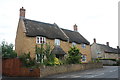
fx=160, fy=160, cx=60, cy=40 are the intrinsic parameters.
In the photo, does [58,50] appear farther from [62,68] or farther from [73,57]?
[62,68]

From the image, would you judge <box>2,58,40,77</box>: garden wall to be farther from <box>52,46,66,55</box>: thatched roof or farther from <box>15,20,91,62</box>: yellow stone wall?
<box>52,46,66,55</box>: thatched roof

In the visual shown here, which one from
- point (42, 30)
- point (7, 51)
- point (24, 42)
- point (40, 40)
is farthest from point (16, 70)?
point (42, 30)

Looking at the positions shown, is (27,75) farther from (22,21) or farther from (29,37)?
(22,21)

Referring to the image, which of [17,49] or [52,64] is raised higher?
[17,49]

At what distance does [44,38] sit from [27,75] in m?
11.0

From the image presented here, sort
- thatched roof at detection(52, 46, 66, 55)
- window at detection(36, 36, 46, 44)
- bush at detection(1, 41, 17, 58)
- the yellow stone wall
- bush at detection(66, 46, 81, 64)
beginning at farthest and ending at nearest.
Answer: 1. thatched roof at detection(52, 46, 66, 55)
2. window at detection(36, 36, 46, 44)
3. the yellow stone wall
4. bush at detection(66, 46, 81, 64)
5. bush at detection(1, 41, 17, 58)

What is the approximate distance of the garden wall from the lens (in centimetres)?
2088

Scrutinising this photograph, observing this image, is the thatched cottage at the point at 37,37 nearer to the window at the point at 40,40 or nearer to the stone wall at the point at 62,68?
the window at the point at 40,40

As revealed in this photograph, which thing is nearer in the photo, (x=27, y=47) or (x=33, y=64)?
(x=33, y=64)

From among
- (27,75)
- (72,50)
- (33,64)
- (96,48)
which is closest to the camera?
(27,75)

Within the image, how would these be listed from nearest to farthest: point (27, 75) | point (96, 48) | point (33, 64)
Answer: point (27, 75) < point (33, 64) < point (96, 48)

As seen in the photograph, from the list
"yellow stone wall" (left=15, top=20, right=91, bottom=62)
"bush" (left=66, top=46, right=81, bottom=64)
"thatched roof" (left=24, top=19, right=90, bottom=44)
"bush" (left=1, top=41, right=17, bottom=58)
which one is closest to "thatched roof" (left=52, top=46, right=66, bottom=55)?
"yellow stone wall" (left=15, top=20, right=91, bottom=62)

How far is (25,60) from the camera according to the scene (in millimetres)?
22844

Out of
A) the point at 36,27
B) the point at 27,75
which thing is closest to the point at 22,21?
the point at 36,27
